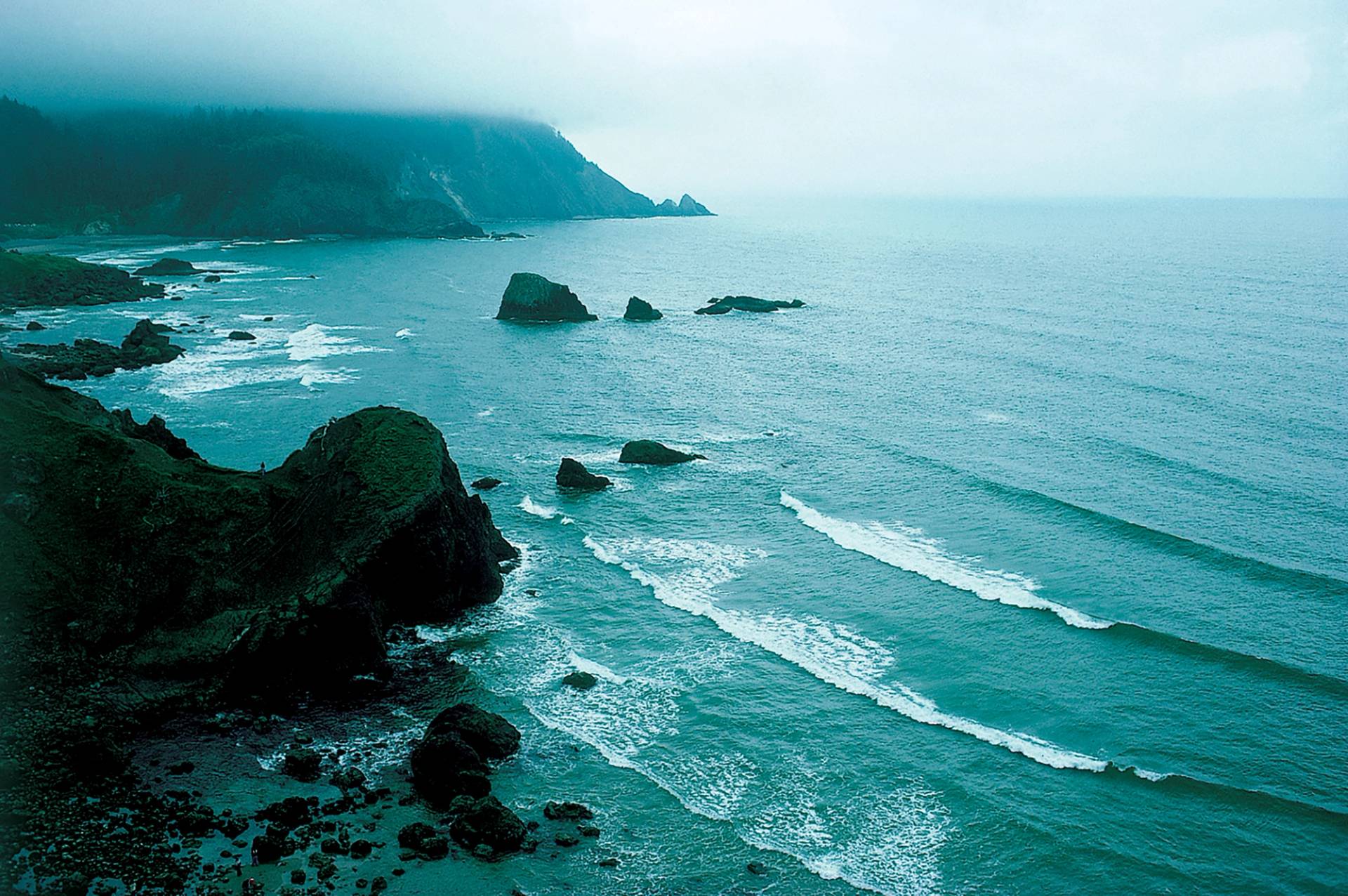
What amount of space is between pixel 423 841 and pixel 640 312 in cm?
9014

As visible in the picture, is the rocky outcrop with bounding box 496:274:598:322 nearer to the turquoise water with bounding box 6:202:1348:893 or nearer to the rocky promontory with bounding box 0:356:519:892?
the turquoise water with bounding box 6:202:1348:893

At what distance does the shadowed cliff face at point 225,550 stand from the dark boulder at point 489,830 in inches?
347

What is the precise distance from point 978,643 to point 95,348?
7613 centimetres

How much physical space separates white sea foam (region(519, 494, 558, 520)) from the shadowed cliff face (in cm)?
905

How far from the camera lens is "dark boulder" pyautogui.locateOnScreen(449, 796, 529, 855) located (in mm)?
23156

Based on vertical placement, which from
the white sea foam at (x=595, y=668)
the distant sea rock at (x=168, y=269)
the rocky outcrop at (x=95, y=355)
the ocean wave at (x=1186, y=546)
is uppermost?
the distant sea rock at (x=168, y=269)

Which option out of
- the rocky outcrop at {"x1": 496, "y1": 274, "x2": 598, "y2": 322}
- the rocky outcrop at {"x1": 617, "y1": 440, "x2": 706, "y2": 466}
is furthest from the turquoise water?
the rocky outcrop at {"x1": 496, "y1": 274, "x2": 598, "y2": 322}

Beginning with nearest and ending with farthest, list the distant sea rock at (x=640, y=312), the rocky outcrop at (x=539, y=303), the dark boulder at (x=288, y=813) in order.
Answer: the dark boulder at (x=288, y=813) < the rocky outcrop at (x=539, y=303) < the distant sea rock at (x=640, y=312)

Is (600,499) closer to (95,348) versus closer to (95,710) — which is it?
(95,710)

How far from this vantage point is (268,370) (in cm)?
7769

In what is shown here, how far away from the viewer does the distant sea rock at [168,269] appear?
139 m

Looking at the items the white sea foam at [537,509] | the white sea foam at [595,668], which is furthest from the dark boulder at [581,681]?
the white sea foam at [537,509]

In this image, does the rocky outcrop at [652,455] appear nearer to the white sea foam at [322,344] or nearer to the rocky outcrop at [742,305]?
the white sea foam at [322,344]

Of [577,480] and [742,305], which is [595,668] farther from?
[742,305]
